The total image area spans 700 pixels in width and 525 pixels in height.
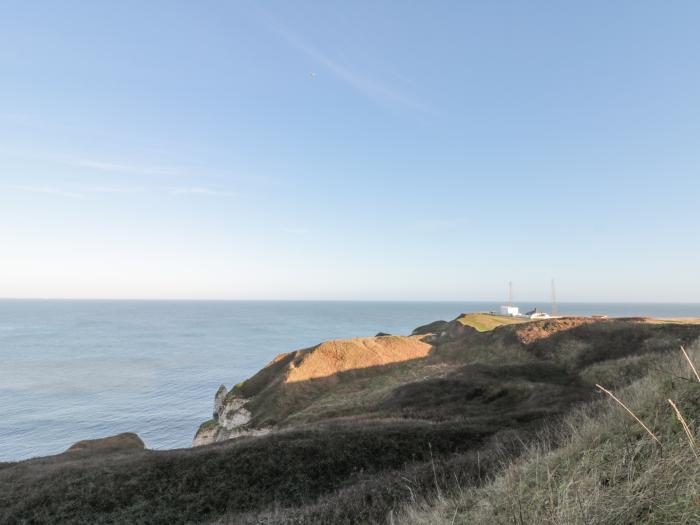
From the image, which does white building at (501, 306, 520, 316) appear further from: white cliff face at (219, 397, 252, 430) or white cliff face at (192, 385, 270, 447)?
white cliff face at (192, 385, 270, 447)

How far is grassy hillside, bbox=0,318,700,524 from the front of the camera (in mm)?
6766

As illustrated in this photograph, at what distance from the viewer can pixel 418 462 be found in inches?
555

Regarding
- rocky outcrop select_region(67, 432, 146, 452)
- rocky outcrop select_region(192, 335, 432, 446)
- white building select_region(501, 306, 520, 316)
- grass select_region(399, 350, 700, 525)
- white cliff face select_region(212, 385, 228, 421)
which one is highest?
grass select_region(399, 350, 700, 525)

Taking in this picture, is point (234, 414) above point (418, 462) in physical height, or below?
below

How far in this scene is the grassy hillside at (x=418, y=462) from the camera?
6.77 metres

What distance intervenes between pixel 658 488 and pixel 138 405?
82857 millimetres

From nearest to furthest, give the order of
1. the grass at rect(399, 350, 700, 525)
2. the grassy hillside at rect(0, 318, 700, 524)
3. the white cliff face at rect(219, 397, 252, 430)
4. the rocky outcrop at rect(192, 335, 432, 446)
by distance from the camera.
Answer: the grass at rect(399, 350, 700, 525), the grassy hillside at rect(0, 318, 700, 524), the rocky outcrop at rect(192, 335, 432, 446), the white cliff face at rect(219, 397, 252, 430)

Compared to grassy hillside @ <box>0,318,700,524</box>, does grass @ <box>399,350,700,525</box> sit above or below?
above

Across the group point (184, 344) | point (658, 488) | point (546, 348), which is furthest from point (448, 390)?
point (184, 344)

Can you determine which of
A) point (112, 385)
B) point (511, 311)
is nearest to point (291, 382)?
point (112, 385)

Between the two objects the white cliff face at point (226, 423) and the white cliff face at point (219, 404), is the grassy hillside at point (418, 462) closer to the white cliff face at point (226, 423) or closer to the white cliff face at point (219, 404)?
the white cliff face at point (226, 423)

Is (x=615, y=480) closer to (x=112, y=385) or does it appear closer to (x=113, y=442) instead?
(x=113, y=442)

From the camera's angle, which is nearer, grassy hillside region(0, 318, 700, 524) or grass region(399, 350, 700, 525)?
grass region(399, 350, 700, 525)

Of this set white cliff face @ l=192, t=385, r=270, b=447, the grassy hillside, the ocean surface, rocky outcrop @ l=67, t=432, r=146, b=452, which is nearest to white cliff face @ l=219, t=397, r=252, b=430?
white cliff face @ l=192, t=385, r=270, b=447
